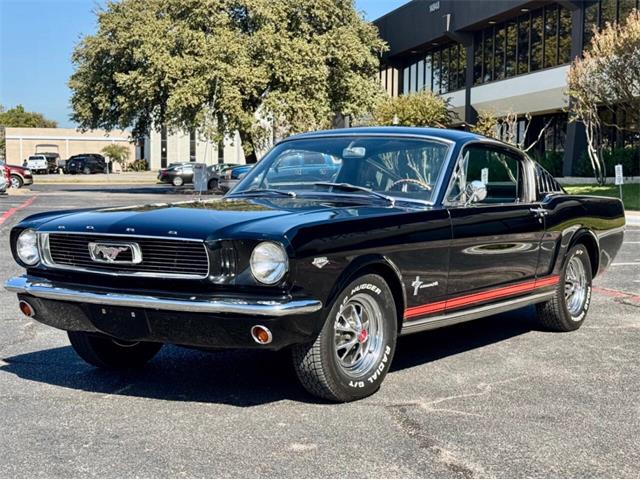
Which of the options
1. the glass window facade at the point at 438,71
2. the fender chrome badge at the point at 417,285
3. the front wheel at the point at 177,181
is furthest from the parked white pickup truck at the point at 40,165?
the fender chrome badge at the point at 417,285

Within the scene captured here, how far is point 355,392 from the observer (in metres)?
4.85

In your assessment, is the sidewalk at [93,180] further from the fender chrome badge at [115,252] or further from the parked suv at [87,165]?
the fender chrome badge at [115,252]

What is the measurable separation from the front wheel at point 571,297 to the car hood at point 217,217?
202cm

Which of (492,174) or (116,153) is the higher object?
(116,153)

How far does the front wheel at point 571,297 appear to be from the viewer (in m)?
6.97

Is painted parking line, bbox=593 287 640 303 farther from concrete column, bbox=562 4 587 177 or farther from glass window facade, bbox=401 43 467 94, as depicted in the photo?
glass window facade, bbox=401 43 467 94

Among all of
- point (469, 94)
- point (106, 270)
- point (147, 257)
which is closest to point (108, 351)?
point (106, 270)

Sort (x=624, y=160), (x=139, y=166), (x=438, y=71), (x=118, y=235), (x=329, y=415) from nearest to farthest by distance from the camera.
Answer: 1. (x=329, y=415)
2. (x=118, y=235)
3. (x=624, y=160)
4. (x=438, y=71)
5. (x=139, y=166)

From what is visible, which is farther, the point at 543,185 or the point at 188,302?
the point at 543,185

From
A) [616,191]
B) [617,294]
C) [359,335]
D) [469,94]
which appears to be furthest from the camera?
[469,94]

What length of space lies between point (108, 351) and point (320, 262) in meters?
1.91

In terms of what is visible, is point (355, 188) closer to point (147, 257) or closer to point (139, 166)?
point (147, 257)

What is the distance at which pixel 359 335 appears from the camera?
195 inches

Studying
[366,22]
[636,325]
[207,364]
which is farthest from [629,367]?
[366,22]
